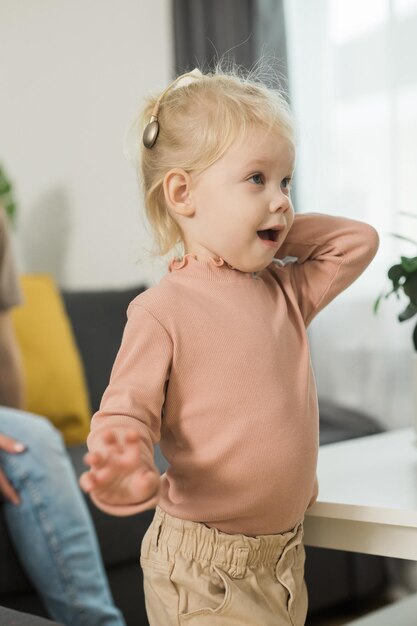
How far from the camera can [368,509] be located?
1190mm

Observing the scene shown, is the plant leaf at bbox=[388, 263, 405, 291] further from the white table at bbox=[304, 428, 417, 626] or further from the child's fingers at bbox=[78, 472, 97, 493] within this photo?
the child's fingers at bbox=[78, 472, 97, 493]

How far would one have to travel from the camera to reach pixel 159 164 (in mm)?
1128

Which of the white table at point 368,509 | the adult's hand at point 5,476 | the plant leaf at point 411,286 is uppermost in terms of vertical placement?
the plant leaf at point 411,286

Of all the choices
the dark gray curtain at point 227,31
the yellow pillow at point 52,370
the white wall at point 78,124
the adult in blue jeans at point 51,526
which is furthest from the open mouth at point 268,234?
the white wall at point 78,124

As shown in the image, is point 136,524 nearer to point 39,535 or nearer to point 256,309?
point 39,535

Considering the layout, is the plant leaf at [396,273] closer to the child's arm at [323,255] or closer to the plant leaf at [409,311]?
the plant leaf at [409,311]

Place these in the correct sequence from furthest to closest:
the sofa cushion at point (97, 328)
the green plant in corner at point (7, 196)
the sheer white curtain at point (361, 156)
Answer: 1. the green plant in corner at point (7, 196)
2. the sofa cushion at point (97, 328)
3. the sheer white curtain at point (361, 156)

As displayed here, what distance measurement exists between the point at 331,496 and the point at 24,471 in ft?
2.31

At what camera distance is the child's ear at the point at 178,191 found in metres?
1.10

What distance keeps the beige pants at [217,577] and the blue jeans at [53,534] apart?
64 centimetres

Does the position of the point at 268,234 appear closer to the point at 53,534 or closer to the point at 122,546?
the point at 53,534

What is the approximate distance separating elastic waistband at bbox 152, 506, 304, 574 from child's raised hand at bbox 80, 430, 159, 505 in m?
0.21

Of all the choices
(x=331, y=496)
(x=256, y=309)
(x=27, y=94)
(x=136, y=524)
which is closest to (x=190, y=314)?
(x=256, y=309)

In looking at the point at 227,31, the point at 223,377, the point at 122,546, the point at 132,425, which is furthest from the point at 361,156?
the point at 132,425
